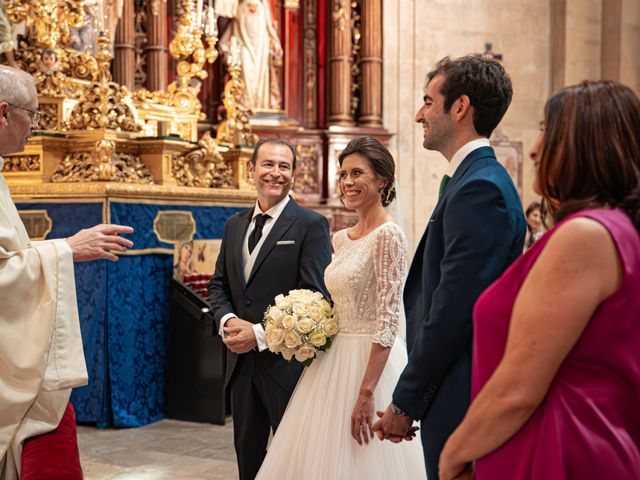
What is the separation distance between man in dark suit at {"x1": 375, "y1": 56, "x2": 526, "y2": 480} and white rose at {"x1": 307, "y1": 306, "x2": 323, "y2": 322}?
949 millimetres

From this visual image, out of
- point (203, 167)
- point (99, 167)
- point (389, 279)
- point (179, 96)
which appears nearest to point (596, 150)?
point (389, 279)

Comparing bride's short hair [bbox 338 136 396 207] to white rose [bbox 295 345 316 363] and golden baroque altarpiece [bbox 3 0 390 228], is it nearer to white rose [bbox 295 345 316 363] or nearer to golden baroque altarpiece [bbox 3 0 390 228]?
white rose [bbox 295 345 316 363]

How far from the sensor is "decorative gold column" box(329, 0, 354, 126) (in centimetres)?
1136

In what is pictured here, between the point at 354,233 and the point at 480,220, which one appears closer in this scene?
the point at 480,220

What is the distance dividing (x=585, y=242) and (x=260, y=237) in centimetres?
253

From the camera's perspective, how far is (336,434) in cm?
325

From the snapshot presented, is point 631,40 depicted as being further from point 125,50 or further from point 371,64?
point 125,50

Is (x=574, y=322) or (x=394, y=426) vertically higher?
(x=574, y=322)

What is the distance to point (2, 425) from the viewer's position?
108 inches

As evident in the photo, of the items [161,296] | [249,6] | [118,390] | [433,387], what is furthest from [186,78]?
[433,387]

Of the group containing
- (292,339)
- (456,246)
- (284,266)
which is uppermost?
(456,246)

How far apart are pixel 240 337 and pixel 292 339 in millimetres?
417

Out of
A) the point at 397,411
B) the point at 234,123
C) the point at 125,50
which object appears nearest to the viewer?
the point at 397,411

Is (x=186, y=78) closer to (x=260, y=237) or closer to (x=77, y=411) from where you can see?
(x=77, y=411)
